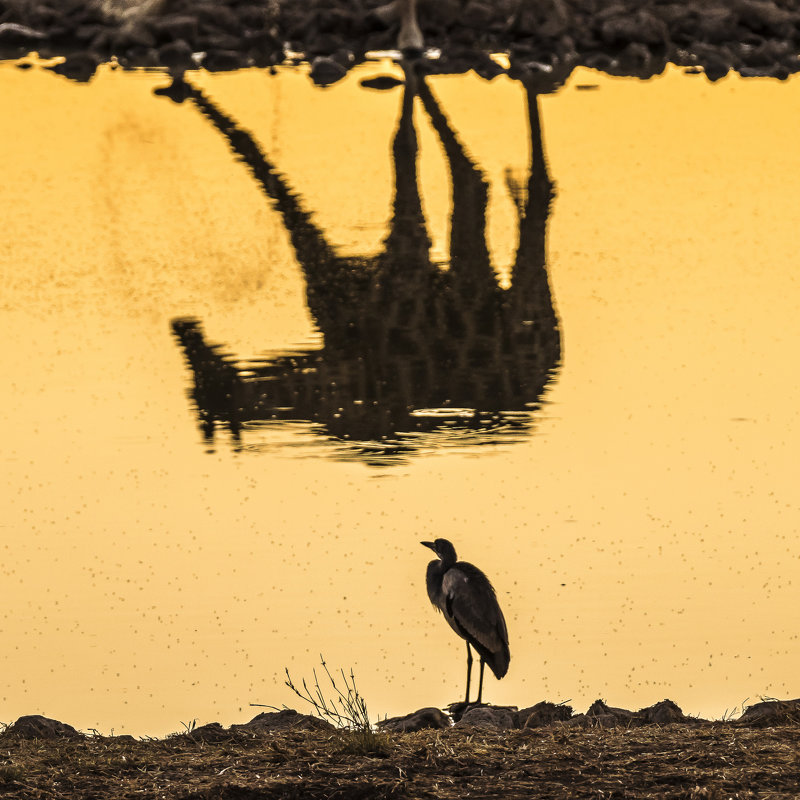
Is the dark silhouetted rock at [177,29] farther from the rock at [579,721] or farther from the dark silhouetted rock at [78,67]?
the rock at [579,721]

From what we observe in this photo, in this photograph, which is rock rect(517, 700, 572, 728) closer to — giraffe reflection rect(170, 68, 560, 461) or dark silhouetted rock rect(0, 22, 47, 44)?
giraffe reflection rect(170, 68, 560, 461)

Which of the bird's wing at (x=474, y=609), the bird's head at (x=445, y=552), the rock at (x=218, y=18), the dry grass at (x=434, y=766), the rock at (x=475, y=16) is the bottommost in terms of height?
the dry grass at (x=434, y=766)

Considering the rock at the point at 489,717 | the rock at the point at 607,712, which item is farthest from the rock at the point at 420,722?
the rock at the point at 607,712

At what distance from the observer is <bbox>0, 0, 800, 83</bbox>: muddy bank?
2922cm

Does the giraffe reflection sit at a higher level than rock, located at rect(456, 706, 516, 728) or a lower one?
higher

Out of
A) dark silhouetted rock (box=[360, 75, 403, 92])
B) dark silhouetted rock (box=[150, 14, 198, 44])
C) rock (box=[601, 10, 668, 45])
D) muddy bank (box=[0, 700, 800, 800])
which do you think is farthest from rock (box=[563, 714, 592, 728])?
dark silhouetted rock (box=[150, 14, 198, 44])

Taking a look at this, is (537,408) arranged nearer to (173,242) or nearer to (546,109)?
(173,242)

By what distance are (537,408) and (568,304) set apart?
269 cm

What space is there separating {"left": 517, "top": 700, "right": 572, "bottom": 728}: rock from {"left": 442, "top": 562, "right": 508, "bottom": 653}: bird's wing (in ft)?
1.77

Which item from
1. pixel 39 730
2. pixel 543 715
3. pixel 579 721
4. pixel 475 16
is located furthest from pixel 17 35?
pixel 579 721

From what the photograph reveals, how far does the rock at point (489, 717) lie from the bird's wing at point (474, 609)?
15.0 inches

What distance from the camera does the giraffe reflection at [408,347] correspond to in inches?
493

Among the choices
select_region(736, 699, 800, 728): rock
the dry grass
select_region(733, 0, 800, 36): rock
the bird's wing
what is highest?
select_region(733, 0, 800, 36): rock

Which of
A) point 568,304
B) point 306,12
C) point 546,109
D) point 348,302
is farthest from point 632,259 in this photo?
point 306,12
